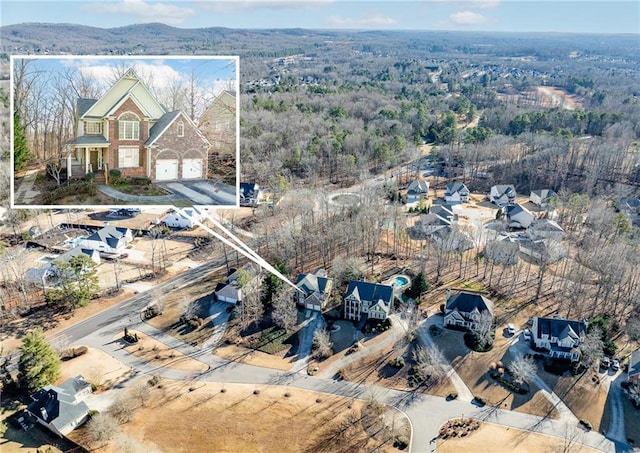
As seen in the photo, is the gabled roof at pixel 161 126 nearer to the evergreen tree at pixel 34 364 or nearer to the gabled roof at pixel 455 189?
the evergreen tree at pixel 34 364

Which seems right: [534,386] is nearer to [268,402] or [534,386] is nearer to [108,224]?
[268,402]

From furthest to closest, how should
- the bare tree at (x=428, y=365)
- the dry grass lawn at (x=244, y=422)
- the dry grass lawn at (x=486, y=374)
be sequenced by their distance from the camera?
1. the bare tree at (x=428, y=365)
2. the dry grass lawn at (x=486, y=374)
3. the dry grass lawn at (x=244, y=422)

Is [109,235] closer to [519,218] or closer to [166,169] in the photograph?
[166,169]

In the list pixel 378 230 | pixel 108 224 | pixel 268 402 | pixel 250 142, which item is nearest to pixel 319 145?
pixel 250 142

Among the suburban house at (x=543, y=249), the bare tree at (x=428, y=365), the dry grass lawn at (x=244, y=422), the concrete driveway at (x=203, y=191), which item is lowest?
the dry grass lawn at (x=244, y=422)

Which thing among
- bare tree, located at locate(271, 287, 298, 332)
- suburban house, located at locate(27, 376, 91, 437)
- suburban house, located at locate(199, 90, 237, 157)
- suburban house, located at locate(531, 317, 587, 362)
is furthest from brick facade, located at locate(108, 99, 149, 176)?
suburban house, located at locate(531, 317, 587, 362)

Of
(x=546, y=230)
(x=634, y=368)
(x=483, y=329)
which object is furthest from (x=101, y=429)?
(x=546, y=230)

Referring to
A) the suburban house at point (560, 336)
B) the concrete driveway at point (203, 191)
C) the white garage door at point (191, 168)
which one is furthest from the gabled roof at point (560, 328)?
the white garage door at point (191, 168)
